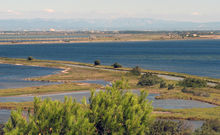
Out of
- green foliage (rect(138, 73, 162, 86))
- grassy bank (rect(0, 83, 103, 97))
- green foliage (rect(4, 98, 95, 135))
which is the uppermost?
green foliage (rect(4, 98, 95, 135))

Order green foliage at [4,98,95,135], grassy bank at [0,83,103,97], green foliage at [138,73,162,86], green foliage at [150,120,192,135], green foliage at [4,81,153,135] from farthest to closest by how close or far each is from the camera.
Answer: green foliage at [138,73,162,86]
grassy bank at [0,83,103,97]
green foliage at [150,120,192,135]
green foliage at [4,81,153,135]
green foliage at [4,98,95,135]

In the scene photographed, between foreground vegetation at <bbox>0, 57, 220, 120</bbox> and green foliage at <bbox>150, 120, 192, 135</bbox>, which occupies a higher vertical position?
green foliage at <bbox>150, 120, 192, 135</bbox>

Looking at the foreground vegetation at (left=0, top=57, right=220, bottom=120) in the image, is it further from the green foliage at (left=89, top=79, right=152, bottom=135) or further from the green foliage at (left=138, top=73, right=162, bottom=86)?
the green foliage at (left=89, top=79, right=152, bottom=135)

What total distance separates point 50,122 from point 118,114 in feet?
18.9

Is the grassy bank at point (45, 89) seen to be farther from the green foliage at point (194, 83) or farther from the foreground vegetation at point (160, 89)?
the green foliage at point (194, 83)

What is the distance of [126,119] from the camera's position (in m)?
29.7

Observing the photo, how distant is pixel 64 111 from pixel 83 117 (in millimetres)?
1637

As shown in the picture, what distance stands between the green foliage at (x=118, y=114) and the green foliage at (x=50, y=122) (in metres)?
1.39

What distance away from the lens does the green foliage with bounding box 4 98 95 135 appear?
26.9 m

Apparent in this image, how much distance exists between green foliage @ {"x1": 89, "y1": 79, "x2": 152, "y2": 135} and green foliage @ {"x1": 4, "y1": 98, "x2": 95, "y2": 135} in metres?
1.39

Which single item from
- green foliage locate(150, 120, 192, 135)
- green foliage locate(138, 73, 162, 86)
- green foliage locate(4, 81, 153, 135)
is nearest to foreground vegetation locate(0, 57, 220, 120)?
green foliage locate(138, 73, 162, 86)

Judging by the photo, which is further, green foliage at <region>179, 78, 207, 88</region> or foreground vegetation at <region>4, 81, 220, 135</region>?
green foliage at <region>179, 78, 207, 88</region>

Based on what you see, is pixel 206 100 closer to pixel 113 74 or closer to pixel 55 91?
pixel 55 91

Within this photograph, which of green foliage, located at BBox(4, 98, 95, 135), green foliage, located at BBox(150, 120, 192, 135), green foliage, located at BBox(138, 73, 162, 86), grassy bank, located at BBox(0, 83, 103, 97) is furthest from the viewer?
green foliage, located at BBox(138, 73, 162, 86)
